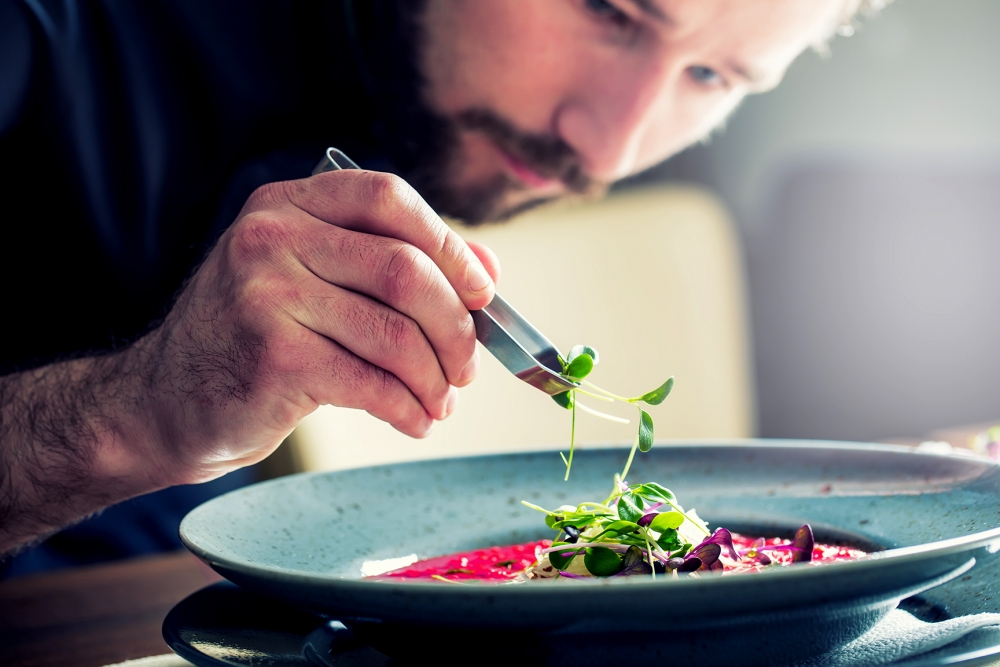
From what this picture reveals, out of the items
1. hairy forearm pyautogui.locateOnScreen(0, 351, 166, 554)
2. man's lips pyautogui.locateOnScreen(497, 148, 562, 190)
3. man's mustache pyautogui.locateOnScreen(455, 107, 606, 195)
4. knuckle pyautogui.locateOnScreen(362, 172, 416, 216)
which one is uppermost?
man's mustache pyautogui.locateOnScreen(455, 107, 606, 195)

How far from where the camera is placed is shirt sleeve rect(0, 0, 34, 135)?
1344 millimetres

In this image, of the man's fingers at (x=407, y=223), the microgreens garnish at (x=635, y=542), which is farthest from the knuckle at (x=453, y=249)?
the microgreens garnish at (x=635, y=542)

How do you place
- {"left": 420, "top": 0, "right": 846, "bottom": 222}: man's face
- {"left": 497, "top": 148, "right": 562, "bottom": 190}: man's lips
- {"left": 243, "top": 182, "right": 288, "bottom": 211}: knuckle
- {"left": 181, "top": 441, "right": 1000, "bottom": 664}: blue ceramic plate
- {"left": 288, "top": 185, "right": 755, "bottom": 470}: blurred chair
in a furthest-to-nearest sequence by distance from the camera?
{"left": 288, "top": 185, "right": 755, "bottom": 470}: blurred chair
{"left": 497, "top": 148, "right": 562, "bottom": 190}: man's lips
{"left": 420, "top": 0, "right": 846, "bottom": 222}: man's face
{"left": 243, "top": 182, "right": 288, "bottom": 211}: knuckle
{"left": 181, "top": 441, "right": 1000, "bottom": 664}: blue ceramic plate

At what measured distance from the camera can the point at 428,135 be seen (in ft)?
6.00

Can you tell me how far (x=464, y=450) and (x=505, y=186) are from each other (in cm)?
57

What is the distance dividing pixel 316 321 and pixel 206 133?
43.0 inches

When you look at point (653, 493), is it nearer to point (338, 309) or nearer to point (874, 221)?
point (338, 309)

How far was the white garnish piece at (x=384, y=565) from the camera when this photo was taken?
0.75 metres

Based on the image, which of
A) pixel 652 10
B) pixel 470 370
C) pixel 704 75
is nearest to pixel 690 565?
pixel 470 370

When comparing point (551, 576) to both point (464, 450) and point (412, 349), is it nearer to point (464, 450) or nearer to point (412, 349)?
point (412, 349)

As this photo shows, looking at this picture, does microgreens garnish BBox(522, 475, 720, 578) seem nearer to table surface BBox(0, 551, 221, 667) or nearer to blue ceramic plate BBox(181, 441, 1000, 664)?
blue ceramic plate BBox(181, 441, 1000, 664)

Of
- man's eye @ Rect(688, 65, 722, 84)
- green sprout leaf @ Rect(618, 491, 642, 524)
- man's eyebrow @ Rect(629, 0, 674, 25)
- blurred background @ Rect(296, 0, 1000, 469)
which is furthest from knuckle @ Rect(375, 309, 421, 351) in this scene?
blurred background @ Rect(296, 0, 1000, 469)

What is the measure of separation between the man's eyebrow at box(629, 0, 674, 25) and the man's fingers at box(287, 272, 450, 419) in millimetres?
897

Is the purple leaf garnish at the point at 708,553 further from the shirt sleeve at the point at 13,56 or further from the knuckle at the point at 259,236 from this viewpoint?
the shirt sleeve at the point at 13,56
